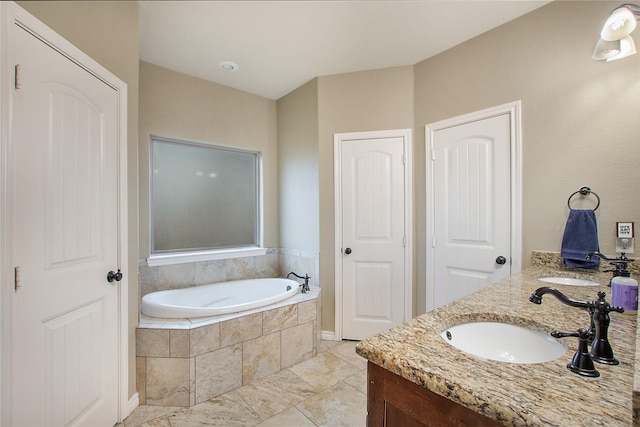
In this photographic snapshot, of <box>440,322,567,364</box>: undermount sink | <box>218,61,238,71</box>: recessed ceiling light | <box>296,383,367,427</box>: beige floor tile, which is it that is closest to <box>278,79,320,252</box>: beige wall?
<box>218,61,238,71</box>: recessed ceiling light

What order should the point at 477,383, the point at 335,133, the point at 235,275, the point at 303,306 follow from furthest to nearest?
1. the point at 235,275
2. the point at 335,133
3. the point at 303,306
4. the point at 477,383

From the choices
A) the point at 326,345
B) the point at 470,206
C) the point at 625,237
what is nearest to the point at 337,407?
the point at 326,345

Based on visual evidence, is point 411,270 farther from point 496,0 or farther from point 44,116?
point 44,116

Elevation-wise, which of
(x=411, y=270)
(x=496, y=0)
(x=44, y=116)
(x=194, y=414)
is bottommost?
(x=194, y=414)

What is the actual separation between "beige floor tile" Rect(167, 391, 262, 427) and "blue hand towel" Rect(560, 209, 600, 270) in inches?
80.7

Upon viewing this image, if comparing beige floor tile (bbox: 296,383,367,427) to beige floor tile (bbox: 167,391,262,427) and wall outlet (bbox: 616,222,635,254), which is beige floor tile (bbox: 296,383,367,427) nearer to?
beige floor tile (bbox: 167,391,262,427)

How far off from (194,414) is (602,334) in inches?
78.0

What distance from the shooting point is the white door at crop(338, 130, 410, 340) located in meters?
2.56

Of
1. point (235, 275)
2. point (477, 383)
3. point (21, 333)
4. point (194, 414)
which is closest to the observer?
point (477, 383)

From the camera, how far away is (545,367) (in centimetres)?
65

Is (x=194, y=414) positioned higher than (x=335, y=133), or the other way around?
(x=335, y=133)

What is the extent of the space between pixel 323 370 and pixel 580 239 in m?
1.90

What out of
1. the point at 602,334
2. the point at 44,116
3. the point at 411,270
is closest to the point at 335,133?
the point at 411,270

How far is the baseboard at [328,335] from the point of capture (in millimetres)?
2701
